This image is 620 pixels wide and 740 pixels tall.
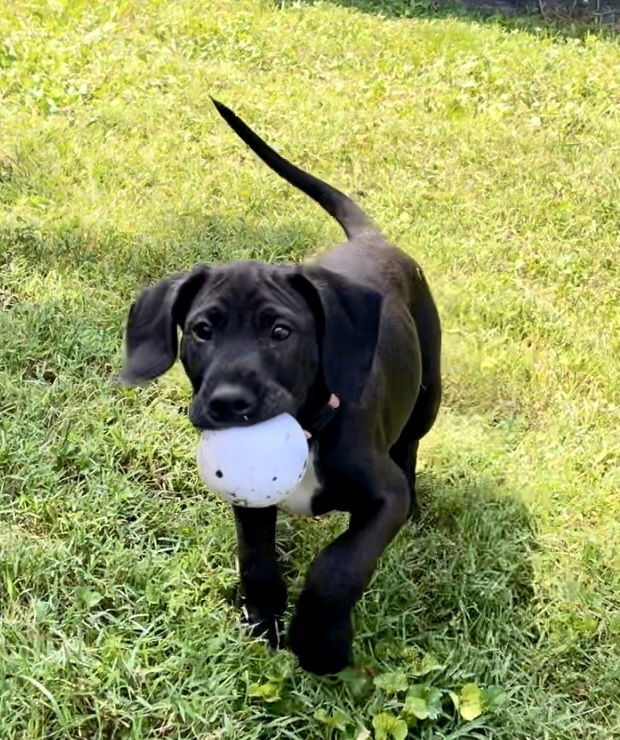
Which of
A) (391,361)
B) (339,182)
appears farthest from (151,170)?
(391,361)

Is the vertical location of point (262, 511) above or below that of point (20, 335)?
above

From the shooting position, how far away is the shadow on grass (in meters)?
9.41

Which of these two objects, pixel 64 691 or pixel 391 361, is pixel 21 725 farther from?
pixel 391 361

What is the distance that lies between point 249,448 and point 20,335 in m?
2.19

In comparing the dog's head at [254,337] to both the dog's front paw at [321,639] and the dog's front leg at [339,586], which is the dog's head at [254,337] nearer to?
the dog's front leg at [339,586]

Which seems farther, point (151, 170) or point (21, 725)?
point (151, 170)

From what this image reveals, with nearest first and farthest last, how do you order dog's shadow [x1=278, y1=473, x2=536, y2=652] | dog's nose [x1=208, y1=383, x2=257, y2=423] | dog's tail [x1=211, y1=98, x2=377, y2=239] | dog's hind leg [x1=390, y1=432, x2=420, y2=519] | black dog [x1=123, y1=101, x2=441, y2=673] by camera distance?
dog's nose [x1=208, y1=383, x2=257, y2=423] < black dog [x1=123, y1=101, x2=441, y2=673] < dog's shadow [x1=278, y1=473, x2=536, y2=652] < dog's hind leg [x1=390, y1=432, x2=420, y2=519] < dog's tail [x1=211, y1=98, x2=377, y2=239]

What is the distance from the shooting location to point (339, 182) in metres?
6.40

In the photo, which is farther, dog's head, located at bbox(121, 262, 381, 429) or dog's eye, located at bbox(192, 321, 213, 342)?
dog's eye, located at bbox(192, 321, 213, 342)

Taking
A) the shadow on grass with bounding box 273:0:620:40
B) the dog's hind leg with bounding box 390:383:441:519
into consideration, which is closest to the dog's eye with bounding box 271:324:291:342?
the dog's hind leg with bounding box 390:383:441:519

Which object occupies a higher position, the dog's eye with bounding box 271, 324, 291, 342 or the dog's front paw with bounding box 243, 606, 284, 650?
the dog's eye with bounding box 271, 324, 291, 342

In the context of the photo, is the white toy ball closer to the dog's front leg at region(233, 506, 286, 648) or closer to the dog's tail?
the dog's front leg at region(233, 506, 286, 648)

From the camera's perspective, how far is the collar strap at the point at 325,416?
2.86 meters

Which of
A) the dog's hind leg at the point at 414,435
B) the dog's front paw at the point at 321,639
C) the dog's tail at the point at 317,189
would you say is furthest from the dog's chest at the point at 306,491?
the dog's tail at the point at 317,189
